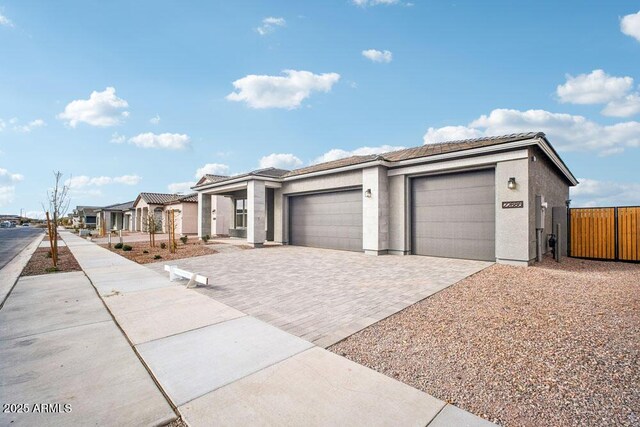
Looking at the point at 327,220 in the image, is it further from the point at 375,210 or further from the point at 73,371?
the point at 73,371

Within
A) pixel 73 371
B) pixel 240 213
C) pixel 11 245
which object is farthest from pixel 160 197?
pixel 73 371

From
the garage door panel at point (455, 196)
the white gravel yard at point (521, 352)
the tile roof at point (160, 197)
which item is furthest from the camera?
the tile roof at point (160, 197)

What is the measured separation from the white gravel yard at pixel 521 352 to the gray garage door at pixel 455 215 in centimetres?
417

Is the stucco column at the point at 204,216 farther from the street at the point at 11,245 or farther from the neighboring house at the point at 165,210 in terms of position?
the street at the point at 11,245

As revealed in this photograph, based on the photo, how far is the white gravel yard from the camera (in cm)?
259

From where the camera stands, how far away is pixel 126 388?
2.85 m

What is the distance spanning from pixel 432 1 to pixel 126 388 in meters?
12.6

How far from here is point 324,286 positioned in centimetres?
690

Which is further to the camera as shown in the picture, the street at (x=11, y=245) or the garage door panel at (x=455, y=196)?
the street at (x=11, y=245)

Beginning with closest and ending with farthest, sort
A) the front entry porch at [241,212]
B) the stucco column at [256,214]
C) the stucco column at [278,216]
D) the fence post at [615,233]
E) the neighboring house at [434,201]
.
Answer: the neighboring house at [434,201] → the fence post at [615,233] → the stucco column at [256,214] → the front entry porch at [241,212] → the stucco column at [278,216]

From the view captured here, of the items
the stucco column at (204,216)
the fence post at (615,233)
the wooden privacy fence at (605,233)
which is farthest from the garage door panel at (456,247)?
the stucco column at (204,216)

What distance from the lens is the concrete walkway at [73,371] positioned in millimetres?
2480

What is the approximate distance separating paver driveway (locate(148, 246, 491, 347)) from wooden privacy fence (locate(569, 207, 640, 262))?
18.4 feet

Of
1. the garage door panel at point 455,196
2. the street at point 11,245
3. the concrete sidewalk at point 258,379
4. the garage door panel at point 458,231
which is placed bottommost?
the street at point 11,245
